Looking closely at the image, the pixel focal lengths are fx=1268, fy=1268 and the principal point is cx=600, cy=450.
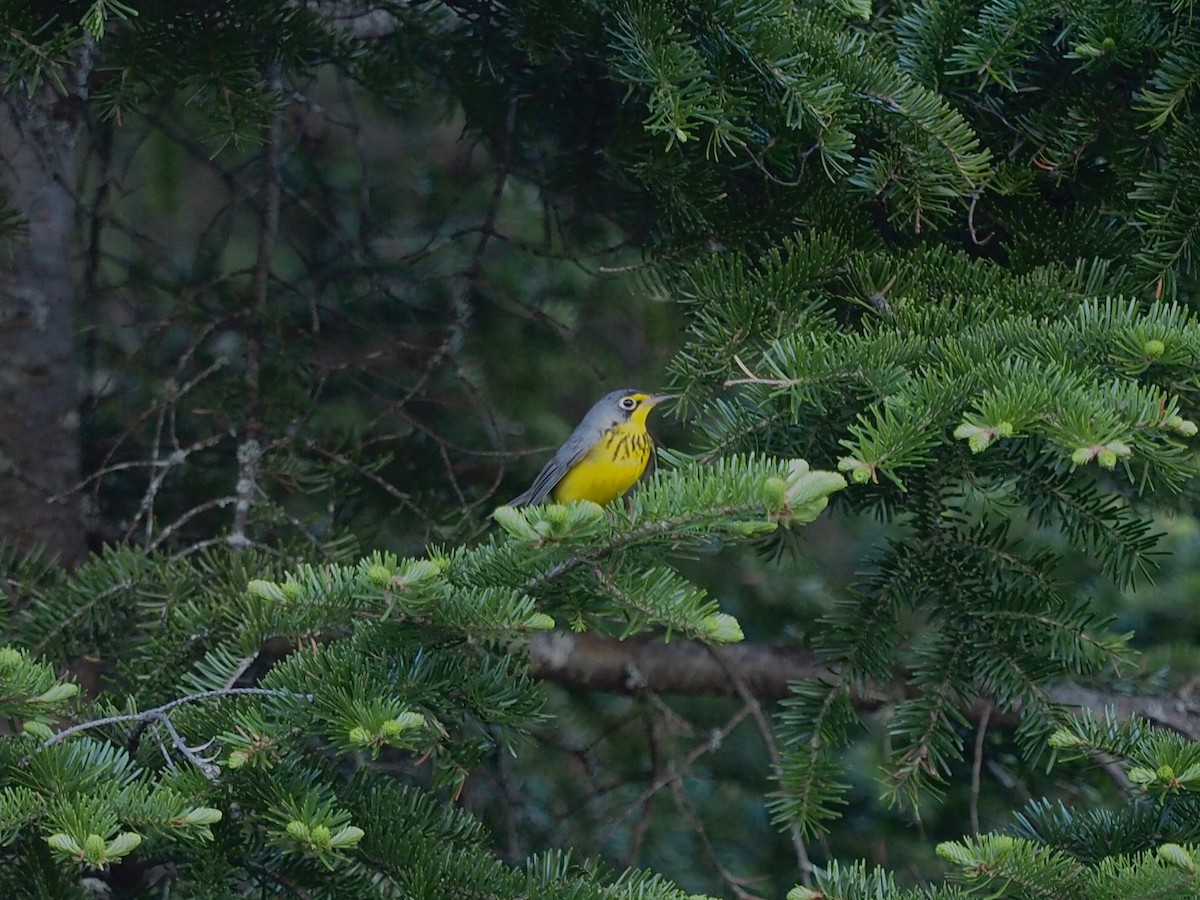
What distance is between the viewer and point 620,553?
1946mm

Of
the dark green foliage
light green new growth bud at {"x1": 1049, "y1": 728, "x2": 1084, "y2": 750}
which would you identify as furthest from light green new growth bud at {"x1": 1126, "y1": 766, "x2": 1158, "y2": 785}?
light green new growth bud at {"x1": 1049, "y1": 728, "x2": 1084, "y2": 750}

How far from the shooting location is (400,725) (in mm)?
1854

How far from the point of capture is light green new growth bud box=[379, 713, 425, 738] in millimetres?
1854

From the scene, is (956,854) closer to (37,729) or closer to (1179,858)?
(1179,858)

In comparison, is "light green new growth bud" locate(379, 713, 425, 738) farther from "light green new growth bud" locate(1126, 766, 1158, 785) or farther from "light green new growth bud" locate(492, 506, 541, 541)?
"light green new growth bud" locate(1126, 766, 1158, 785)

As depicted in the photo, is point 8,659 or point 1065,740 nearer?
point 8,659

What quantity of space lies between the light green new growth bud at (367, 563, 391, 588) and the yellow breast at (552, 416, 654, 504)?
82.0 inches

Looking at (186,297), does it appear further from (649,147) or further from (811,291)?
(811,291)

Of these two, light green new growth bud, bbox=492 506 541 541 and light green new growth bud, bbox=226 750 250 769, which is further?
light green new growth bud, bbox=226 750 250 769

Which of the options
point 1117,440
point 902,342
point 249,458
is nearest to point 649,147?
point 902,342

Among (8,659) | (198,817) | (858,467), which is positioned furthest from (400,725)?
(858,467)

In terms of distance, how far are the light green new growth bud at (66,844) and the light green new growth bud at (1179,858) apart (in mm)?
1548

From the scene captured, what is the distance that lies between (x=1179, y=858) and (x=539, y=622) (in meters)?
0.99

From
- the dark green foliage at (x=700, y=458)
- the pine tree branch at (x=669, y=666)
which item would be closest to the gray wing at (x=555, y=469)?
the dark green foliage at (x=700, y=458)
